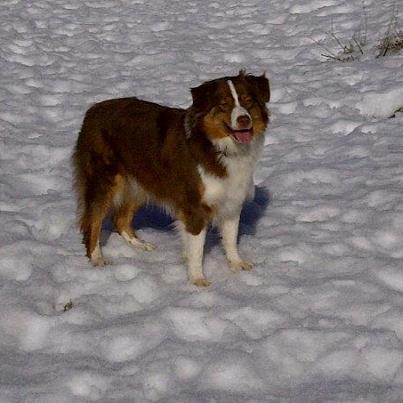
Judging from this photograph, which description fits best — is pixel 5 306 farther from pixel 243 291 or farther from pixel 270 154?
pixel 270 154

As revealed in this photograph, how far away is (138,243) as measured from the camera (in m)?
5.57

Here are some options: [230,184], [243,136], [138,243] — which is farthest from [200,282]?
[243,136]

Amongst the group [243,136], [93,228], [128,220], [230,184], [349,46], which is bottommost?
[128,220]

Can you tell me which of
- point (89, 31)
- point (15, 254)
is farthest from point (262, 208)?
point (89, 31)

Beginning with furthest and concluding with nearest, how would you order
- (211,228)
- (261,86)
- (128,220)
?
(211,228)
(128,220)
(261,86)

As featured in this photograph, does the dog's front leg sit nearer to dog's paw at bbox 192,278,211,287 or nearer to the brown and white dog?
the brown and white dog

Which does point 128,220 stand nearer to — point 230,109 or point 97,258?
point 97,258

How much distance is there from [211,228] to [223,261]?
545mm

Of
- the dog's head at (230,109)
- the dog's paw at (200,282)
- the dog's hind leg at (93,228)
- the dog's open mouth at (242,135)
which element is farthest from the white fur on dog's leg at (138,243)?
the dog's open mouth at (242,135)

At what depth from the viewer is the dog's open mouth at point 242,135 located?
4555 millimetres

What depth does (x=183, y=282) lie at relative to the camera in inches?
195

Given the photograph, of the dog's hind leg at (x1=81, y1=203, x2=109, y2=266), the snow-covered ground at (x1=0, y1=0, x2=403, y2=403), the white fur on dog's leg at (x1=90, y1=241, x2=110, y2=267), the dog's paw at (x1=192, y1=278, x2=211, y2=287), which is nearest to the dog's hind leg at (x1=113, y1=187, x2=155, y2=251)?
the snow-covered ground at (x1=0, y1=0, x2=403, y2=403)

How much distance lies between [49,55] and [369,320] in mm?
8036

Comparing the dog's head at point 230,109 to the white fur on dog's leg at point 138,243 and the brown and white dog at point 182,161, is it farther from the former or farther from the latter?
the white fur on dog's leg at point 138,243
